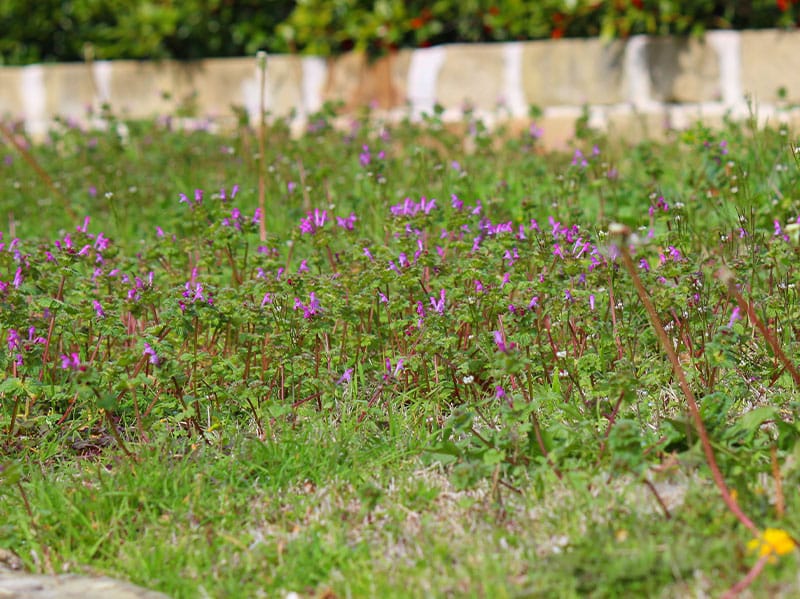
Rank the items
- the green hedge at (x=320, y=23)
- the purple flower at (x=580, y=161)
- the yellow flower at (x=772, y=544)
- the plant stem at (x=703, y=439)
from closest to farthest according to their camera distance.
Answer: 1. the yellow flower at (x=772, y=544)
2. the plant stem at (x=703, y=439)
3. the purple flower at (x=580, y=161)
4. the green hedge at (x=320, y=23)

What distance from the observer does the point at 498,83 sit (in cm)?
816

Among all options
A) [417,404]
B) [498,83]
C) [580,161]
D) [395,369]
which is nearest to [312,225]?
[395,369]

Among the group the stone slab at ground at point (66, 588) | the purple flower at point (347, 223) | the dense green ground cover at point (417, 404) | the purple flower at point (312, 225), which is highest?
the purple flower at point (312, 225)

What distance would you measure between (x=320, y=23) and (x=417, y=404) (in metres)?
5.68

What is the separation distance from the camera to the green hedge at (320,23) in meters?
7.60

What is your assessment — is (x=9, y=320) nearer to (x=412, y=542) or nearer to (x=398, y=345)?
(x=398, y=345)

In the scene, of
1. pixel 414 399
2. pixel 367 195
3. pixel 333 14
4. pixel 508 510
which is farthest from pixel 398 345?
pixel 333 14

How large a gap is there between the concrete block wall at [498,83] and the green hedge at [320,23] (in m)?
0.15

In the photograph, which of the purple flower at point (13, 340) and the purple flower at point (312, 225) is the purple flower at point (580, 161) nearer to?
the purple flower at point (312, 225)

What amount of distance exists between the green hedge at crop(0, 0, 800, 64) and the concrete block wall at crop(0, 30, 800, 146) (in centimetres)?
15

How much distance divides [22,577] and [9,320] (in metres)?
1.12

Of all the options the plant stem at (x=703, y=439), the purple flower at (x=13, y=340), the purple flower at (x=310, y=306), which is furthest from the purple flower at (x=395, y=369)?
the purple flower at (x=13, y=340)

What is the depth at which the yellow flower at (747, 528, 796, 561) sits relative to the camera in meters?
2.36

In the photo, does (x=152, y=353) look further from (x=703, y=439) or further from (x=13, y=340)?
(x=703, y=439)
